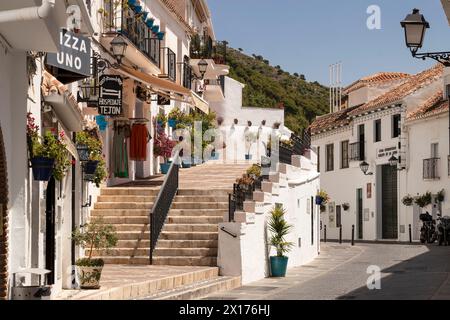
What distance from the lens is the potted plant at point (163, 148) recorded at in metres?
33.5

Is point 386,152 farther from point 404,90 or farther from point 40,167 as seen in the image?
point 40,167

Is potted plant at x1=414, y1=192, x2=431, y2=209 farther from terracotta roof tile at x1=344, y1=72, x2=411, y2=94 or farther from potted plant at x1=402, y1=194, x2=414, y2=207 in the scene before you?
terracotta roof tile at x1=344, y1=72, x2=411, y2=94

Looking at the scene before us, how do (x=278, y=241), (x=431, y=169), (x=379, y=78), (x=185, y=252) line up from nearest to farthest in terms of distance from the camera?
(x=185, y=252) < (x=278, y=241) < (x=431, y=169) < (x=379, y=78)

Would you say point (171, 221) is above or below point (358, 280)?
above

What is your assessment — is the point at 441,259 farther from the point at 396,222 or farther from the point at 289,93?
the point at 289,93

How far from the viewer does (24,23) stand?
1162 cm

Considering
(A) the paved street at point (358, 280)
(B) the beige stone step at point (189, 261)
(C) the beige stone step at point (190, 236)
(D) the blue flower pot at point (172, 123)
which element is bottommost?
(A) the paved street at point (358, 280)

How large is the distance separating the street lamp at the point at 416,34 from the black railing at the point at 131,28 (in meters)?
11.2

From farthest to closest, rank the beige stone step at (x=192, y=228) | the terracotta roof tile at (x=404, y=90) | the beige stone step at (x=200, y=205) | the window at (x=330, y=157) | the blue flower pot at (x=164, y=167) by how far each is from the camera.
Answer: the window at (x=330, y=157) < the terracotta roof tile at (x=404, y=90) < the blue flower pot at (x=164, y=167) < the beige stone step at (x=200, y=205) < the beige stone step at (x=192, y=228)

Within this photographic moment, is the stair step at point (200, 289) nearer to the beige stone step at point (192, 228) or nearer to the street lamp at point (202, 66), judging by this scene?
the beige stone step at point (192, 228)

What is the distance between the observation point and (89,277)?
1684 centimetres

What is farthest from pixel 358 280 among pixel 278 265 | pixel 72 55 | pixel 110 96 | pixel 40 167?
pixel 40 167

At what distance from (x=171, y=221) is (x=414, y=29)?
911cm

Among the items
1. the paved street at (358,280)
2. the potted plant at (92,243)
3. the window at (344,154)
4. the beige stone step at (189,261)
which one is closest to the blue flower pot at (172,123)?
the paved street at (358,280)
